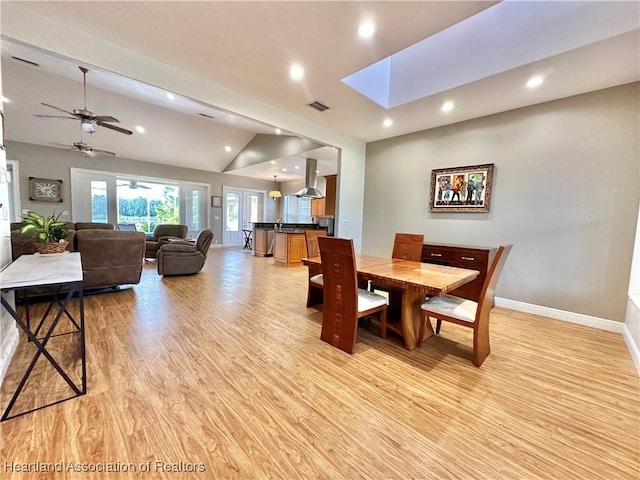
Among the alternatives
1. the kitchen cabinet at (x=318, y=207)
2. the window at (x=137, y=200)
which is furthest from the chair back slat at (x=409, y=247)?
the window at (x=137, y=200)

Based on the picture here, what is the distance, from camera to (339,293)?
228 centimetres

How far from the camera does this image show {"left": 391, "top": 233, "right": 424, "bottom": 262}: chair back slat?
3.12 m

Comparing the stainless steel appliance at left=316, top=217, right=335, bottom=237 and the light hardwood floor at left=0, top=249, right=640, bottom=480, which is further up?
the stainless steel appliance at left=316, top=217, right=335, bottom=237

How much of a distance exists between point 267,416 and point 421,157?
4278 millimetres

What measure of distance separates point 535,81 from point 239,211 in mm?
9302

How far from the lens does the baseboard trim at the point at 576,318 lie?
2.51 m

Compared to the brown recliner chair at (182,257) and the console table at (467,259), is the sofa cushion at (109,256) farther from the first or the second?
the console table at (467,259)

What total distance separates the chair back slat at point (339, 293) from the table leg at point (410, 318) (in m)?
0.48

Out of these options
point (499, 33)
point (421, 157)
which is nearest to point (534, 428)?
point (499, 33)

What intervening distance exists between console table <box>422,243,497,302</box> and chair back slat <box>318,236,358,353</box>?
6.54 feet

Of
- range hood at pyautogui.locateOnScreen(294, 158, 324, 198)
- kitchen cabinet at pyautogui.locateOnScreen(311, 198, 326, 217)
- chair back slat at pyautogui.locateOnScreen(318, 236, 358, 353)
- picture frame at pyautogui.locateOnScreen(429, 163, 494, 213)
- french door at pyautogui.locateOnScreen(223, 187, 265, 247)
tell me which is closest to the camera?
chair back slat at pyautogui.locateOnScreen(318, 236, 358, 353)

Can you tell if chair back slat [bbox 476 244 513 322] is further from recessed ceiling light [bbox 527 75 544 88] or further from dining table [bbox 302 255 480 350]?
recessed ceiling light [bbox 527 75 544 88]

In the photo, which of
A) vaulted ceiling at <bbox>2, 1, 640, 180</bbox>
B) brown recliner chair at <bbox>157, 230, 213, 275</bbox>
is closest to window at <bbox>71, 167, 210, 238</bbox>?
vaulted ceiling at <bbox>2, 1, 640, 180</bbox>

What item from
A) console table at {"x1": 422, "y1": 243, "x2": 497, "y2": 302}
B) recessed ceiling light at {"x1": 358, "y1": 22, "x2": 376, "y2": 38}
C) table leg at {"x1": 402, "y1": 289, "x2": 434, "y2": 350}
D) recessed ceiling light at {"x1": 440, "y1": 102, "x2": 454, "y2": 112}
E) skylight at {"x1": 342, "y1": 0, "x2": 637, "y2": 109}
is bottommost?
table leg at {"x1": 402, "y1": 289, "x2": 434, "y2": 350}
